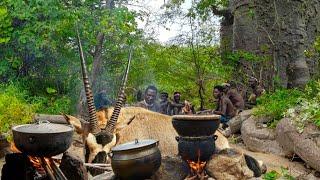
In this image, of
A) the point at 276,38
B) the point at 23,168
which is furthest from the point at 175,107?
the point at 23,168

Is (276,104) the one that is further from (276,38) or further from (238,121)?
(276,38)

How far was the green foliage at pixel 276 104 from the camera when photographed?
28.5ft

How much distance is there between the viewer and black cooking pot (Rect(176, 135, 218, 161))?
16.0 feet

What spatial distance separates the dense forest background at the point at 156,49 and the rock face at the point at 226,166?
16.1 feet

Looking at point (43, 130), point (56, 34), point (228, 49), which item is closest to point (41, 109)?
point (56, 34)

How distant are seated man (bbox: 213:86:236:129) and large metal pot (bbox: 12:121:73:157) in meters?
6.60

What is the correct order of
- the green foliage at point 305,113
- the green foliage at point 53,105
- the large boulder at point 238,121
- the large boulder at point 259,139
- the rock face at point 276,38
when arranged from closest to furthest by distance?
1. the green foliage at point 305,113
2. the large boulder at point 259,139
3. the large boulder at point 238,121
4. the rock face at point 276,38
5. the green foliage at point 53,105

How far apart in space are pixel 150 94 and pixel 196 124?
4.55 metres

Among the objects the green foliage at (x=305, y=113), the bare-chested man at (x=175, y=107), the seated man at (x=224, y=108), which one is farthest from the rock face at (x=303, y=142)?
the bare-chested man at (x=175, y=107)

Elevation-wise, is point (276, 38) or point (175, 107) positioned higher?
point (276, 38)

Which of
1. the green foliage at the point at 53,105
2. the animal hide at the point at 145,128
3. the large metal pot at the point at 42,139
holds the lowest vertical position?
the green foliage at the point at 53,105

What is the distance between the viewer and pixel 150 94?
30.8 feet

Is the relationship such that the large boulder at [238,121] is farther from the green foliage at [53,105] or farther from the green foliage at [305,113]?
the green foliage at [53,105]

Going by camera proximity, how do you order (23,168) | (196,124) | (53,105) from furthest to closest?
(53,105) < (196,124) < (23,168)
